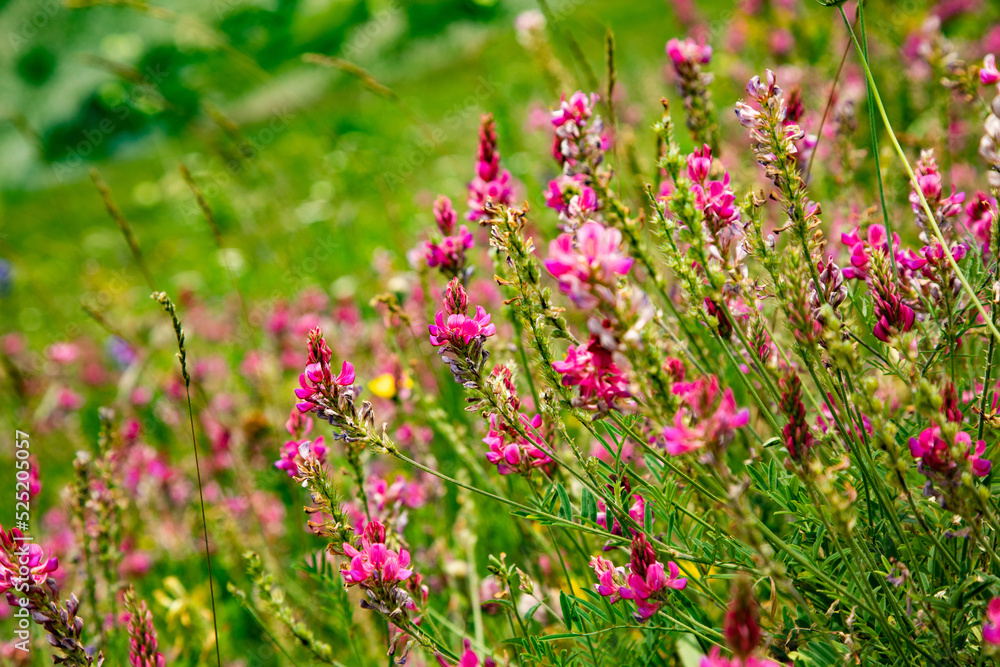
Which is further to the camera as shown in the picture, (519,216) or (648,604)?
(519,216)

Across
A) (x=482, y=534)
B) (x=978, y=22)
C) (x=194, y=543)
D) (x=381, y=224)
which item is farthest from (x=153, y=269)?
(x=978, y=22)

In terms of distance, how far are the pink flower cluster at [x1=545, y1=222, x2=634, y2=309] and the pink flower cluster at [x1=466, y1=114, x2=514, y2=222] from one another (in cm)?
71

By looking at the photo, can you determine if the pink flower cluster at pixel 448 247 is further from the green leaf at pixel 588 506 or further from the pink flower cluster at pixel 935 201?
the pink flower cluster at pixel 935 201

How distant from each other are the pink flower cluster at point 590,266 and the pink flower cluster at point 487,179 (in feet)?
2.34

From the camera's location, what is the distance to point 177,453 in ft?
12.0

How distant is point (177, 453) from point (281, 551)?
1.39 meters

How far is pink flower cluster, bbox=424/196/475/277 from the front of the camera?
1.51 metres

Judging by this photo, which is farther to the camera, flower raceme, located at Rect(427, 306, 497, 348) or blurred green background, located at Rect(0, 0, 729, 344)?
blurred green background, located at Rect(0, 0, 729, 344)

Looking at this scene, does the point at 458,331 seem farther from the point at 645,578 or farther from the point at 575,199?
the point at 645,578

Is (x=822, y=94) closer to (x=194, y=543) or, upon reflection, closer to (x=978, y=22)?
(x=978, y=22)

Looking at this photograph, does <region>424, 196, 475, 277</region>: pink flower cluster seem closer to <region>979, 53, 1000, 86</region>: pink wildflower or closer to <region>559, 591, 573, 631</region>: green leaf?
<region>559, 591, 573, 631</region>: green leaf

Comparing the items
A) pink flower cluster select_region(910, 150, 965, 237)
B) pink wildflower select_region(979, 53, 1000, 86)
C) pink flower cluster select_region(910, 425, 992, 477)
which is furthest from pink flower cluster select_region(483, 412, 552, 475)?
pink wildflower select_region(979, 53, 1000, 86)

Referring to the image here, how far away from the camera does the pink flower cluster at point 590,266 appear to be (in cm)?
80

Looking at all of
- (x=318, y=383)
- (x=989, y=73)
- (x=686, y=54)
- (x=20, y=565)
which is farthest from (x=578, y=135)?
(x=20, y=565)
